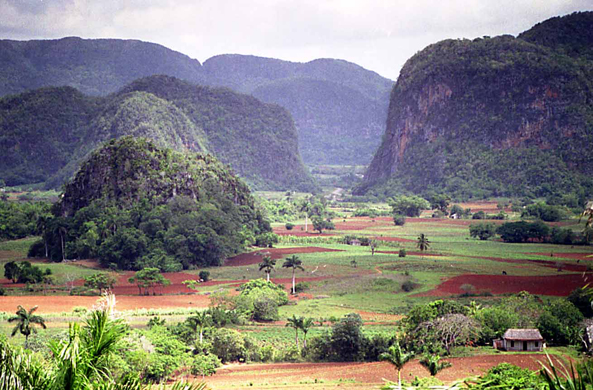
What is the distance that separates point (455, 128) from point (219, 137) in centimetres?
6118

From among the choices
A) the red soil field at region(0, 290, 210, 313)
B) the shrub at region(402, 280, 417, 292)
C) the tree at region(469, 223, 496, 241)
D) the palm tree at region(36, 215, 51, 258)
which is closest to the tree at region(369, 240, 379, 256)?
the tree at region(469, 223, 496, 241)

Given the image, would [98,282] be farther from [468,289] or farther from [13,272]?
[468,289]

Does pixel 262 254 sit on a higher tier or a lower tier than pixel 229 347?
higher

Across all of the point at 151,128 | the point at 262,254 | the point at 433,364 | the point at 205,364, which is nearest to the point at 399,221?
the point at 262,254

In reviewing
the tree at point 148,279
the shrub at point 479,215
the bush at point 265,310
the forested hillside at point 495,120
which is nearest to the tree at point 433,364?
the bush at point 265,310

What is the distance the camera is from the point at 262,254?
6438 cm

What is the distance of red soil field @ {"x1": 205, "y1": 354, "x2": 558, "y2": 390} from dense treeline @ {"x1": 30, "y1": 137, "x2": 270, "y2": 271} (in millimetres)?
29954

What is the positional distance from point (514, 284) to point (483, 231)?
85.1ft

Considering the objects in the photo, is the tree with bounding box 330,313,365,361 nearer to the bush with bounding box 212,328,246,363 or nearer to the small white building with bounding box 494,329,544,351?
the bush with bounding box 212,328,246,363

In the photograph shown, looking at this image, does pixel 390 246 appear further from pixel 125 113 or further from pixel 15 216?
pixel 125 113

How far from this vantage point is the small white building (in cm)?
2958

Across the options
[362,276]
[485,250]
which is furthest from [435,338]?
[485,250]

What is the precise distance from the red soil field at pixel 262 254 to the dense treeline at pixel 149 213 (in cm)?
121

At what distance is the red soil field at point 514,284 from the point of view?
142 feet
